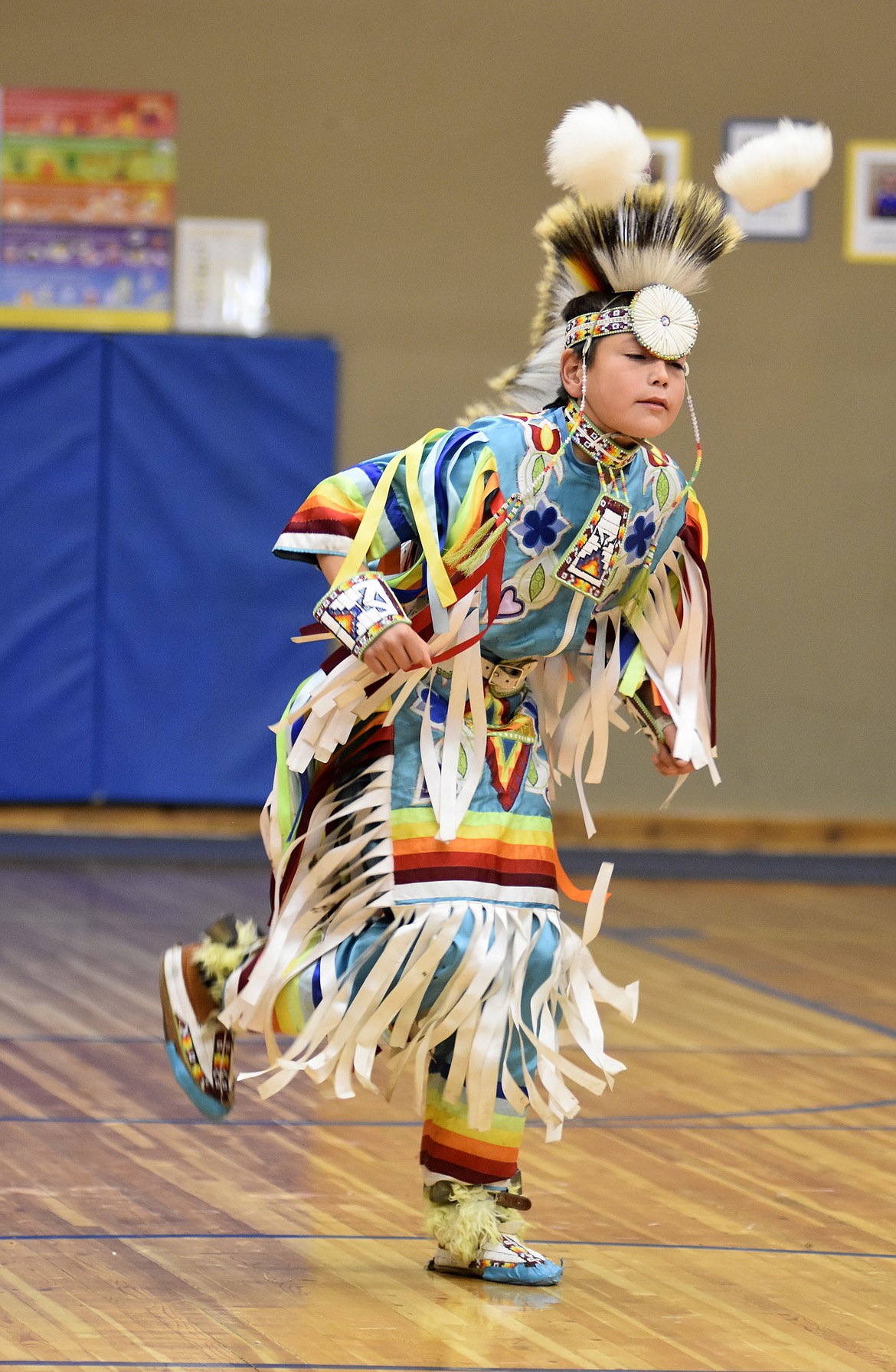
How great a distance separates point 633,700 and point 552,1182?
30.3 inches

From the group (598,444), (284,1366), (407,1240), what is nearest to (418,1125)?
(407,1240)

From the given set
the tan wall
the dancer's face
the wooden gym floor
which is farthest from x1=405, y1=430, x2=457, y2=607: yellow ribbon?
the tan wall

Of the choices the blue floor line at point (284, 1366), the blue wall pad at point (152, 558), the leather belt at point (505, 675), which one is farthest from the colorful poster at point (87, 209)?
the blue floor line at point (284, 1366)

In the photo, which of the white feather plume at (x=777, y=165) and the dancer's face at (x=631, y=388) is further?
the white feather plume at (x=777, y=165)

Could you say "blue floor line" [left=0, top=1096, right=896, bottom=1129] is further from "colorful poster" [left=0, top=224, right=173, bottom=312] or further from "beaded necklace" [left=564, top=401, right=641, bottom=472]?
"colorful poster" [left=0, top=224, right=173, bottom=312]

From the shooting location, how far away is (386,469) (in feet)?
7.52

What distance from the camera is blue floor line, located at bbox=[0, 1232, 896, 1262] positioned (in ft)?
8.04

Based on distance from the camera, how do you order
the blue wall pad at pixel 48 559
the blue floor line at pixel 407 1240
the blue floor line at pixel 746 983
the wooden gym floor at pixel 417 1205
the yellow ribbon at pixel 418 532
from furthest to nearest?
1. the blue wall pad at pixel 48 559
2. the blue floor line at pixel 746 983
3. the blue floor line at pixel 407 1240
4. the yellow ribbon at pixel 418 532
5. the wooden gym floor at pixel 417 1205

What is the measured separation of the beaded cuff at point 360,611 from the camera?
2.17m

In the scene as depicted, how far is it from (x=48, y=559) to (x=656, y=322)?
172 inches

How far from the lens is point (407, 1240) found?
8.27ft

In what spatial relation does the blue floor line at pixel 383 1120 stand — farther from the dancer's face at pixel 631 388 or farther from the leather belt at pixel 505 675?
the dancer's face at pixel 631 388

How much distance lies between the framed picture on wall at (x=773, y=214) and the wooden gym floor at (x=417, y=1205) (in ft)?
9.93

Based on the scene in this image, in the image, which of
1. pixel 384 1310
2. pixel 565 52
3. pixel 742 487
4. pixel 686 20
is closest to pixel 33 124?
pixel 565 52
